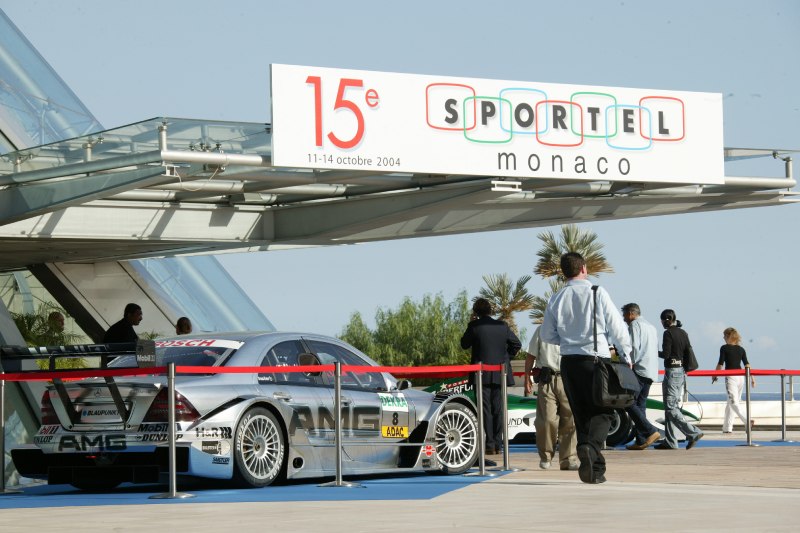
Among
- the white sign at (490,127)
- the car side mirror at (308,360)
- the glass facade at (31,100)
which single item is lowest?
the car side mirror at (308,360)

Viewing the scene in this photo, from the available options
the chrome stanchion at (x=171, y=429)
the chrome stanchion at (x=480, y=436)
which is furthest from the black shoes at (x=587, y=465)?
the chrome stanchion at (x=171, y=429)

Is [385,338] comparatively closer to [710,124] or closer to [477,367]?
[710,124]

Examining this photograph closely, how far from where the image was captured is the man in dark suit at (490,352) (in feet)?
51.0

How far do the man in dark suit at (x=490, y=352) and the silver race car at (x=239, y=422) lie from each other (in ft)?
6.41

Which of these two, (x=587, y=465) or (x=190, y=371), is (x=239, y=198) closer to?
(x=190, y=371)

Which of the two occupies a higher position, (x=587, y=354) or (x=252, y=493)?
(x=587, y=354)

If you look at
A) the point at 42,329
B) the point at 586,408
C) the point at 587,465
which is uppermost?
the point at 42,329

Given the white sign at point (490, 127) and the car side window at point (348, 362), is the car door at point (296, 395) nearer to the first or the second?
the car side window at point (348, 362)

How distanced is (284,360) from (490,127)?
584cm

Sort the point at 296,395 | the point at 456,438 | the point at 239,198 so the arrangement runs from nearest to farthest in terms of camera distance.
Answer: the point at 296,395, the point at 456,438, the point at 239,198

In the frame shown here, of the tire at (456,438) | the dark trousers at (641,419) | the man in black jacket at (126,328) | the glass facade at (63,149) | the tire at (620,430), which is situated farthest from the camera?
the tire at (620,430)

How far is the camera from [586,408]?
1120cm

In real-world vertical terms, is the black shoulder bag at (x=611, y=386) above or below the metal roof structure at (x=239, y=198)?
below

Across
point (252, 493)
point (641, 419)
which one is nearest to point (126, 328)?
point (252, 493)
